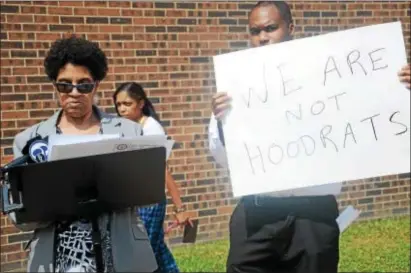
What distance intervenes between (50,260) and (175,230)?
4308mm

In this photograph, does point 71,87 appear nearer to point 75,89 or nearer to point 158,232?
point 75,89

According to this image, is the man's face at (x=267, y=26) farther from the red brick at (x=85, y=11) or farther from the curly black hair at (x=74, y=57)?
the red brick at (x=85, y=11)

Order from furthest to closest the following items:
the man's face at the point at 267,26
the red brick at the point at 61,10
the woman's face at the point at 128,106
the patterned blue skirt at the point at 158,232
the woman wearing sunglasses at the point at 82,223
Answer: the red brick at the point at 61,10 < the woman's face at the point at 128,106 < the patterned blue skirt at the point at 158,232 < the man's face at the point at 267,26 < the woman wearing sunglasses at the point at 82,223

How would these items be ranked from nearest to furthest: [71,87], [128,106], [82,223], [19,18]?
[82,223] < [71,87] < [128,106] < [19,18]

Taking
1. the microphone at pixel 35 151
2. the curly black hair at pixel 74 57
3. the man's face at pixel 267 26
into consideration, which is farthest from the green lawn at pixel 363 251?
the microphone at pixel 35 151

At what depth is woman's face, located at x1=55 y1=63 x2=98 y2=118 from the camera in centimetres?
333

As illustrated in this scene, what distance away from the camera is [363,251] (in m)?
7.00

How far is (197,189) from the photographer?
7.46 metres

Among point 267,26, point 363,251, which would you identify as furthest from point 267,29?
point 363,251

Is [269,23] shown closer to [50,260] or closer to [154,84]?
[50,260]

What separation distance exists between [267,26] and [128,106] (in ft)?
8.54

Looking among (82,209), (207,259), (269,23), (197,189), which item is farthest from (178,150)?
(82,209)

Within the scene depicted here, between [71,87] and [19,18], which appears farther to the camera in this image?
[19,18]

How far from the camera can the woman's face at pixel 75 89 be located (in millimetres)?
3332
